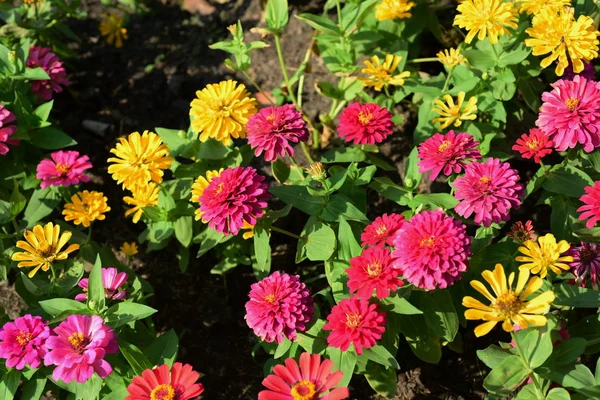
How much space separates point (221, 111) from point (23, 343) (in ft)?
3.62

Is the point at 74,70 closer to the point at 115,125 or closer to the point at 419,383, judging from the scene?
the point at 115,125

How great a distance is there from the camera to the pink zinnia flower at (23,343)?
6.96 ft

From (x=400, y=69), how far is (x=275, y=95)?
719 millimetres

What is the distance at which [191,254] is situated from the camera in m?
3.11

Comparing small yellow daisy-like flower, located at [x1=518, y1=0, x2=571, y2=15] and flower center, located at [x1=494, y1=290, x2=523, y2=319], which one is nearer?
flower center, located at [x1=494, y1=290, x2=523, y2=319]

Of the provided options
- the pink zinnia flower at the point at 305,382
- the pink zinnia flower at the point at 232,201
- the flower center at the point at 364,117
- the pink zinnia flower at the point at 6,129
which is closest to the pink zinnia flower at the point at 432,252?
the pink zinnia flower at the point at 305,382

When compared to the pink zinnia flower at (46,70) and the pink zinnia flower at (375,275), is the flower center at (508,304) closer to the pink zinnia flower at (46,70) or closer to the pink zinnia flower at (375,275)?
the pink zinnia flower at (375,275)

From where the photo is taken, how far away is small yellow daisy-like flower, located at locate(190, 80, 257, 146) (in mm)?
2533

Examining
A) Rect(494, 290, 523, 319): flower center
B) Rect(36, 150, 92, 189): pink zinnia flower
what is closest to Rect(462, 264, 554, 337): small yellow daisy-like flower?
Rect(494, 290, 523, 319): flower center

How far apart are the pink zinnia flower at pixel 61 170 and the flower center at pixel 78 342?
2.91 ft

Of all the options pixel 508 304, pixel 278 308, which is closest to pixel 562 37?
pixel 508 304

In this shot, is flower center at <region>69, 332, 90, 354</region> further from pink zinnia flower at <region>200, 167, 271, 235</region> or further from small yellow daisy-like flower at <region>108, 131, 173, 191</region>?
small yellow daisy-like flower at <region>108, 131, 173, 191</region>

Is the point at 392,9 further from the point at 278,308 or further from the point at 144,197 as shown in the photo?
the point at 278,308

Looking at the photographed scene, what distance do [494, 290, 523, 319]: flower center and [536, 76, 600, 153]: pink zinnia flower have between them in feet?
2.33
